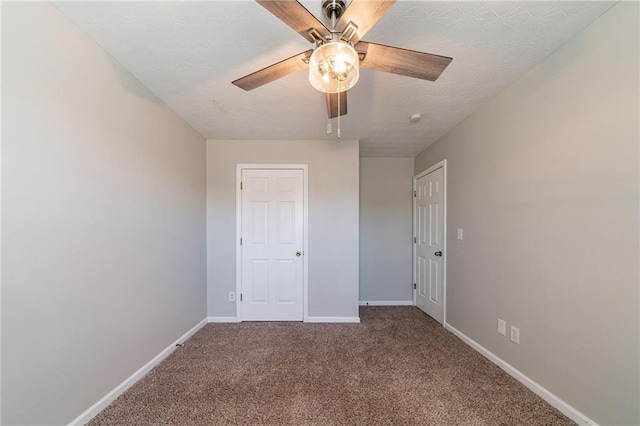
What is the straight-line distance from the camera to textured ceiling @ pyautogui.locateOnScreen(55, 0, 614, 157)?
1.28 metres

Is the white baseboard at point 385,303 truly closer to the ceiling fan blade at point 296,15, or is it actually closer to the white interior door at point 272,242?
the white interior door at point 272,242

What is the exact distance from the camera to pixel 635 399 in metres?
1.21

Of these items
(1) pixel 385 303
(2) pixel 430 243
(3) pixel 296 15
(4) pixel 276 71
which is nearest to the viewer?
(3) pixel 296 15

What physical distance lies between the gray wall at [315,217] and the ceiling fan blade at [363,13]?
6.74 ft

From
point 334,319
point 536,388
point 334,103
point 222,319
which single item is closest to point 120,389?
point 222,319

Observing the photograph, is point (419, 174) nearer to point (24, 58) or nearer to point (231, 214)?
point (231, 214)

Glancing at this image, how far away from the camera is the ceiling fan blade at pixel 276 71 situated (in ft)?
4.08

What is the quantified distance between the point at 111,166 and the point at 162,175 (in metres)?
0.55

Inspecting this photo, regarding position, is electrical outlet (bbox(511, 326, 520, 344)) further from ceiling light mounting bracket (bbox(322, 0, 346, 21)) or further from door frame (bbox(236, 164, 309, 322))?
ceiling light mounting bracket (bbox(322, 0, 346, 21))

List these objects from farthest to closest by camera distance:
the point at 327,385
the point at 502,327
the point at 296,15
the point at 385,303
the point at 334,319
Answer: the point at 385,303
the point at 334,319
the point at 502,327
the point at 327,385
the point at 296,15

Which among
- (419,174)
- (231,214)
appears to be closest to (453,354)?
(419,174)

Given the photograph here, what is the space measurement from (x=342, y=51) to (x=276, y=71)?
1.36 ft

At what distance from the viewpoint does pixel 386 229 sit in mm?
3855

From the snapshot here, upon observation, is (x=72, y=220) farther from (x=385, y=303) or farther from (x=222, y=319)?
(x=385, y=303)
